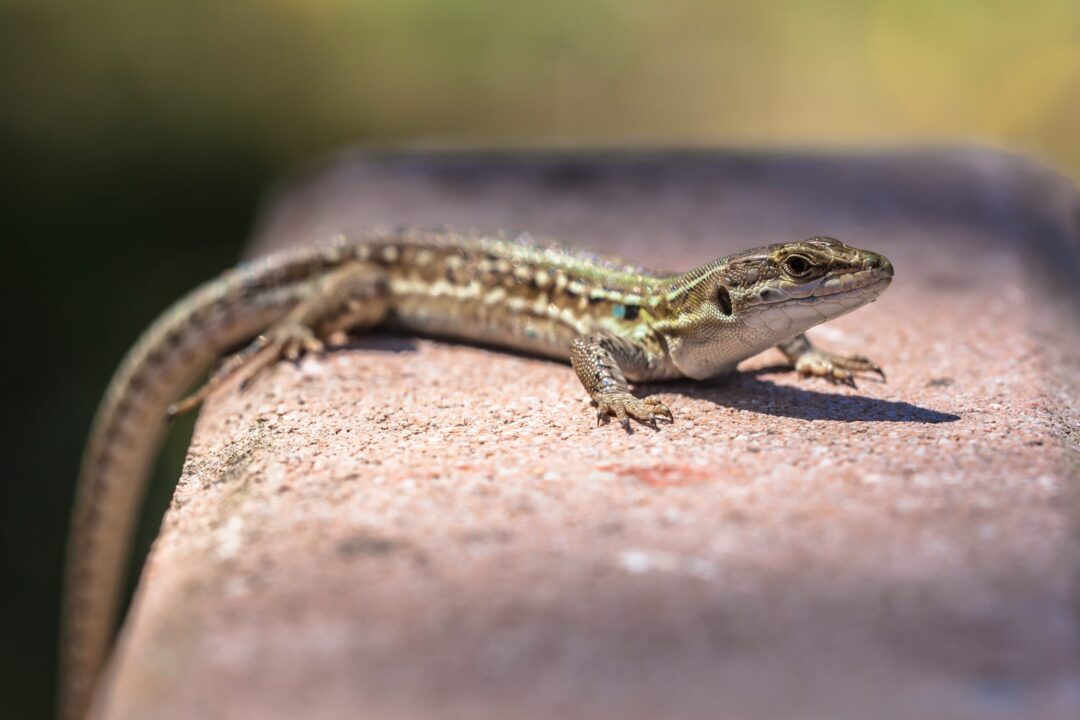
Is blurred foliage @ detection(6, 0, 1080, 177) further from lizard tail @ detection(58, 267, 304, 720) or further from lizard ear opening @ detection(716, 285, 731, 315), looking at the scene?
lizard ear opening @ detection(716, 285, 731, 315)

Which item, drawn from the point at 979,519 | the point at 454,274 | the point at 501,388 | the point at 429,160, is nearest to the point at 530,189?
the point at 429,160

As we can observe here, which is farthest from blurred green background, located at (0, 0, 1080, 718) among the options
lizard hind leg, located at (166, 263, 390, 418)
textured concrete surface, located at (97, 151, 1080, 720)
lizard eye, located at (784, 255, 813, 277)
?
lizard eye, located at (784, 255, 813, 277)

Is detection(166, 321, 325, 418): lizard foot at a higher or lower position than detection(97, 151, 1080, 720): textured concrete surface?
higher

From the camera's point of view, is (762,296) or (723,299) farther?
(723,299)

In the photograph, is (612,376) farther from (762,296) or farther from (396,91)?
(396,91)

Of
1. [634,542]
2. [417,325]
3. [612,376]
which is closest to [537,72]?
[417,325]

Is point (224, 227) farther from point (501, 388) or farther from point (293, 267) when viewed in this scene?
point (501, 388)
